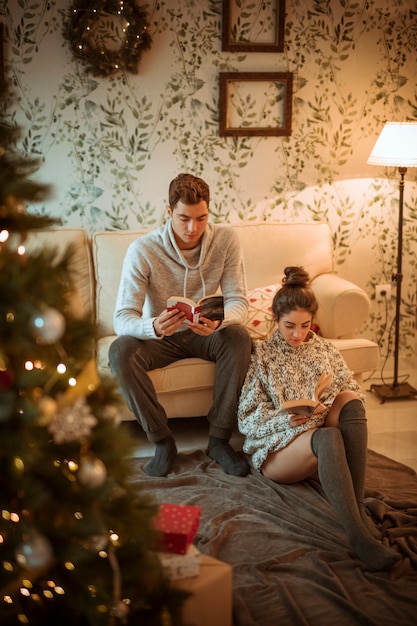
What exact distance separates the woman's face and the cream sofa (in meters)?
0.47

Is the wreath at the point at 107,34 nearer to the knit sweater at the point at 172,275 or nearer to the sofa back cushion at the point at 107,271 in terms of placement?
the sofa back cushion at the point at 107,271

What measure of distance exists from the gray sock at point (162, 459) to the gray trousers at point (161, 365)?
0.04 meters

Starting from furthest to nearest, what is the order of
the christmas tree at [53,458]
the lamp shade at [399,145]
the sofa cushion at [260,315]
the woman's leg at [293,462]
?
the lamp shade at [399,145]
the sofa cushion at [260,315]
the woman's leg at [293,462]
the christmas tree at [53,458]

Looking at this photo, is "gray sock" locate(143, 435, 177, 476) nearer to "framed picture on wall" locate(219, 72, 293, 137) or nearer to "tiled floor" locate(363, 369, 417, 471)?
"tiled floor" locate(363, 369, 417, 471)

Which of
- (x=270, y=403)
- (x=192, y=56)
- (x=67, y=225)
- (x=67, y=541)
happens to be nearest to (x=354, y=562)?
(x=270, y=403)

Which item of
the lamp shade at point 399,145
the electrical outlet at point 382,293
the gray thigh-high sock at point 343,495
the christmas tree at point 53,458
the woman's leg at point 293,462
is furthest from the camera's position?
the electrical outlet at point 382,293

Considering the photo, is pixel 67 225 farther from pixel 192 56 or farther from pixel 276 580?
pixel 276 580

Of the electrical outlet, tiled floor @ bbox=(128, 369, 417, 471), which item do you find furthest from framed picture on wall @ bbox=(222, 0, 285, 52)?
tiled floor @ bbox=(128, 369, 417, 471)

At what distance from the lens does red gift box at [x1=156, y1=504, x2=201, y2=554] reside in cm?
175

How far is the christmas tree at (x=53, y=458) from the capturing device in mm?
1324

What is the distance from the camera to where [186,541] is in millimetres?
1753

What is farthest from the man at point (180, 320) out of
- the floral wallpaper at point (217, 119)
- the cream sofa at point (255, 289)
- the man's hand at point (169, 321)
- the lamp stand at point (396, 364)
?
the lamp stand at point (396, 364)

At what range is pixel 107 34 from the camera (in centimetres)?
362

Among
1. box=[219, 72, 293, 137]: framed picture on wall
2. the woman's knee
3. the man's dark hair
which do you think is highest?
box=[219, 72, 293, 137]: framed picture on wall
